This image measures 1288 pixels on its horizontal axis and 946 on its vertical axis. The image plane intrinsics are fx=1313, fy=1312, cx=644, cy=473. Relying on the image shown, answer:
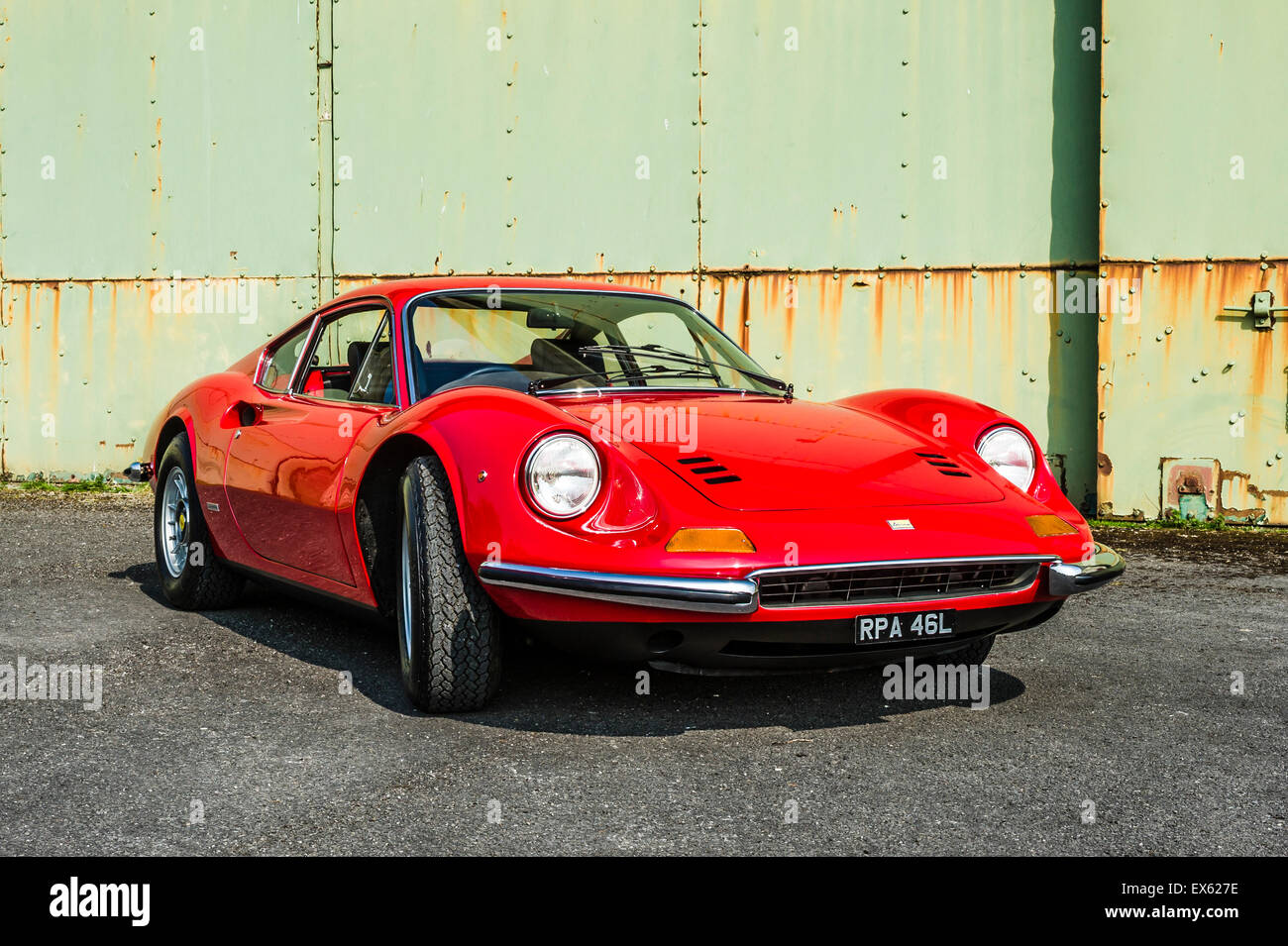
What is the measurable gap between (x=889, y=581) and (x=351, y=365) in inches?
86.4

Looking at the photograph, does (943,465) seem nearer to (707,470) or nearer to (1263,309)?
(707,470)

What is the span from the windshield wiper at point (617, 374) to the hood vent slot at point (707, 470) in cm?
67

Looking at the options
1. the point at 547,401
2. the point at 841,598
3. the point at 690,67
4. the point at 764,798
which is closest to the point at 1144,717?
the point at 841,598

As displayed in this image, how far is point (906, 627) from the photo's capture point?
10.4 ft

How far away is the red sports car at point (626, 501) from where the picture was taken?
310 centimetres

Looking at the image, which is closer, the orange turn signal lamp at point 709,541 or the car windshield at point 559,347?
the orange turn signal lamp at point 709,541

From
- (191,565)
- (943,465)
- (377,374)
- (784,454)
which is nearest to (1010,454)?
(943,465)

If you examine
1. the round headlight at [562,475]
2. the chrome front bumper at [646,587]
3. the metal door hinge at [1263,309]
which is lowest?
the chrome front bumper at [646,587]

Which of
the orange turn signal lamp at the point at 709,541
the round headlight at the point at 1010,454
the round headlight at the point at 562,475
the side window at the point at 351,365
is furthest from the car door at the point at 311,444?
the round headlight at the point at 1010,454

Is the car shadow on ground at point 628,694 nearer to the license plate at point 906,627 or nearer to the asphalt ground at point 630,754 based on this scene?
the asphalt ground at point 630,754
